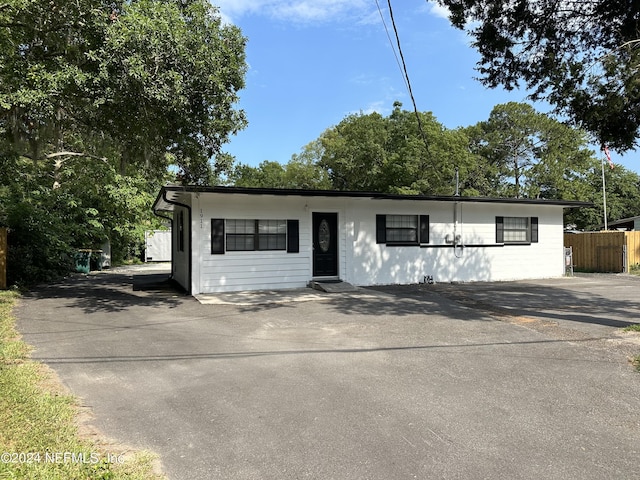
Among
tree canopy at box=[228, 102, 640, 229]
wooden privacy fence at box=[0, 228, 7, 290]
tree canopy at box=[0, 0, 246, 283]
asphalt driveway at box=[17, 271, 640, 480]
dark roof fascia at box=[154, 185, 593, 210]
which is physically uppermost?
tree canopy at box=[228, 102, 640, 229]

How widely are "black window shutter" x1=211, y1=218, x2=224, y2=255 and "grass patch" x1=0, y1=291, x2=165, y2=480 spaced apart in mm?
6957

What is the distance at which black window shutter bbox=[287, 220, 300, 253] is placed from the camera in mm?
12000

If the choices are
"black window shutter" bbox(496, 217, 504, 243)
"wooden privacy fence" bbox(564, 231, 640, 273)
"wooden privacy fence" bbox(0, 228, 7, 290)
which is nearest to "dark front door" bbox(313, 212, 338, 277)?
"black window shutter" bbox(496, 217, 504, 243)

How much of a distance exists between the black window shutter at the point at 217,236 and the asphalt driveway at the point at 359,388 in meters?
2.83

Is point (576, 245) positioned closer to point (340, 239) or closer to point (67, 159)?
point (340, 239)

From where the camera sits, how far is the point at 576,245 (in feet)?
64.3

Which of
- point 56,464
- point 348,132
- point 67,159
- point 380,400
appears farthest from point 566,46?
point 348,132

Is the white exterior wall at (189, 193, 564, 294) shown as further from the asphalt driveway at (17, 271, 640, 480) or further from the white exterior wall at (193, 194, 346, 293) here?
the asphalt driveway at (17, 271, 640, 480)

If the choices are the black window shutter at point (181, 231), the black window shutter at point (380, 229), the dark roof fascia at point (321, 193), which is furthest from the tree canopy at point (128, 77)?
the black window shutter at point (380, 229)

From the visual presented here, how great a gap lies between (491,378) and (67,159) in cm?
2093

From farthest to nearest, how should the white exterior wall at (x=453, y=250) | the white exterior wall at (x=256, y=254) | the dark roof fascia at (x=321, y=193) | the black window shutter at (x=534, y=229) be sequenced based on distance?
the black window shutter at (x=534, y=229)
the white exterior wall at (x=453, y=250)
the white exterior wall at (x=256, y=254)
the dark roof fascia at (x=321, y=193)

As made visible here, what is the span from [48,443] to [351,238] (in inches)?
404

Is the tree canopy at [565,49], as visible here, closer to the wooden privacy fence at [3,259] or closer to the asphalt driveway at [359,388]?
the asphalt driveway at [359,388]

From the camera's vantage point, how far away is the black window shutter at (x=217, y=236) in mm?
11148
